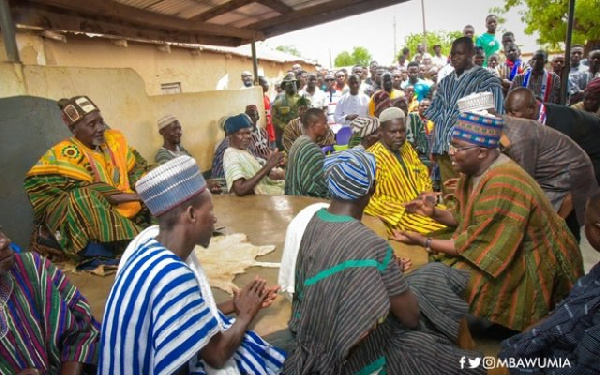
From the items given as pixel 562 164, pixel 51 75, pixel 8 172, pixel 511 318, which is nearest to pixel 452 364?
pixel 511 318

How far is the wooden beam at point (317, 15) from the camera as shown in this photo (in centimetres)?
564

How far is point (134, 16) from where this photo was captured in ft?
16.3

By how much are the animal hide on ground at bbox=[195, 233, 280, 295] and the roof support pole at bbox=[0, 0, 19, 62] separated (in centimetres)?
233

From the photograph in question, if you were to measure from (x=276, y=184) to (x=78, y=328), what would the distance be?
12.4ft

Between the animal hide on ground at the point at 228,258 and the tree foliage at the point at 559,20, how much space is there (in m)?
14.0

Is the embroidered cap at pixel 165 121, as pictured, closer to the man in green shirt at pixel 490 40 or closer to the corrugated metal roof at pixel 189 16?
the corrugated metal roof at pixel 189 16

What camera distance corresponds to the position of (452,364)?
1932 millimetres

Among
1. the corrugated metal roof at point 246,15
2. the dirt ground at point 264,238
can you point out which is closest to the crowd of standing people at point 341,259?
the dirt ground at point 264,238

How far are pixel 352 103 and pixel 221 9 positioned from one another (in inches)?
162

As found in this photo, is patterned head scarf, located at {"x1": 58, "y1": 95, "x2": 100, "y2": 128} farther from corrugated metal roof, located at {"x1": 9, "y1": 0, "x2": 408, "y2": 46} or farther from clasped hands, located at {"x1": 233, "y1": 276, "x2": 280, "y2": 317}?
clasped hands, located at {"x1": 233, "y1": 276, "x2": 280, "y2": 317}

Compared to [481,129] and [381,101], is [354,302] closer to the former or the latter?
[481,129]

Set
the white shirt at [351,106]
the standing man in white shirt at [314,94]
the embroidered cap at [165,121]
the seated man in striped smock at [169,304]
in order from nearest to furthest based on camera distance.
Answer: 1. the seated man in striped smock at [169,304]
2. the embroidered cap at [165,121]
3. the white shirt at [351,106]
4. the standing man in white shirt at [314,94]

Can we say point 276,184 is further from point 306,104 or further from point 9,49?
point 306,104

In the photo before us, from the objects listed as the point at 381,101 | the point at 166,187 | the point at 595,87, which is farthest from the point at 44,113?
the point at 595,87
